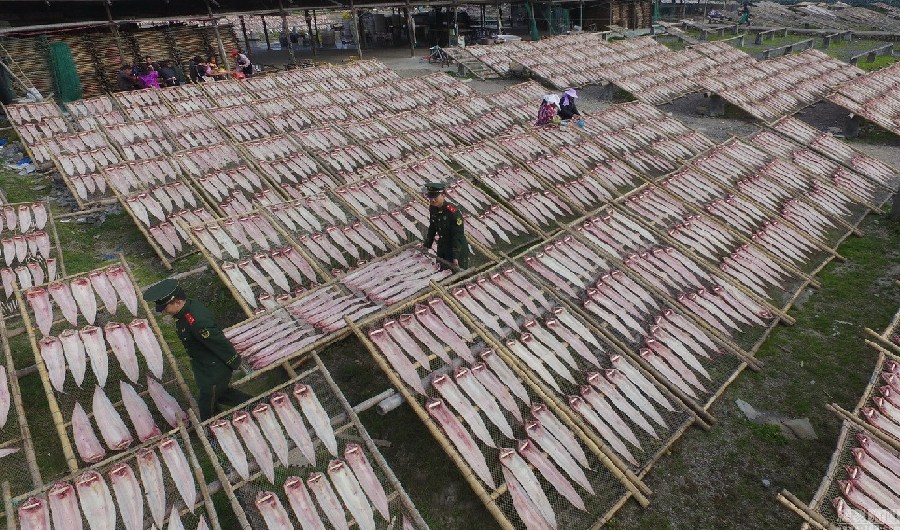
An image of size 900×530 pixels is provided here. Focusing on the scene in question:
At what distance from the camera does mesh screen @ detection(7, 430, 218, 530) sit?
507cm

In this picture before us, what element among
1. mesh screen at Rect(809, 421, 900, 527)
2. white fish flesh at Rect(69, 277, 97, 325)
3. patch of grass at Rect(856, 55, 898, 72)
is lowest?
patch of grass at Rect(856, 55, 898, 72)

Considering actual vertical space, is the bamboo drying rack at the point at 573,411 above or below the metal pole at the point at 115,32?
below

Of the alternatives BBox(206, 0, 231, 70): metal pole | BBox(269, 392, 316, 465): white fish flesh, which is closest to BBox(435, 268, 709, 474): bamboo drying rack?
BBox(269, 392, 316, 465): white fish flesh

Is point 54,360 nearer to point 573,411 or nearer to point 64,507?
point 64,507

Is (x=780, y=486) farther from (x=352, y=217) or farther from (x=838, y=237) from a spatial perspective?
(x=352, y=217)

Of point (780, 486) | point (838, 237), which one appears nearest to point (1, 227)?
point (780, 486)

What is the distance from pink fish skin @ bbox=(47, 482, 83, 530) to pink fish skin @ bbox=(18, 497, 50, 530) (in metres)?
0.06

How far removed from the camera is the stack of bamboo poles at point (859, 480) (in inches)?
203

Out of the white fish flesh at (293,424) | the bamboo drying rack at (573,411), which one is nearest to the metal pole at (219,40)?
the bamboo drying rack at (573,411)

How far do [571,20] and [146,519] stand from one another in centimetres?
4820

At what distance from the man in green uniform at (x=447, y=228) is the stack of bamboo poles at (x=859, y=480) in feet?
17.4

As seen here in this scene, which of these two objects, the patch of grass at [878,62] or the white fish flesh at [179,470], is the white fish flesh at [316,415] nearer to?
the white fish flesh at [179,470]

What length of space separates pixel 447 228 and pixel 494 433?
356cm

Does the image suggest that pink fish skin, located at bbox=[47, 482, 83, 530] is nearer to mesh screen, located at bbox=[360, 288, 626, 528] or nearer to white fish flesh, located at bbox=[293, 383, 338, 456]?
white fish flesh, located at bbox=[293, 383, 338, 456]
